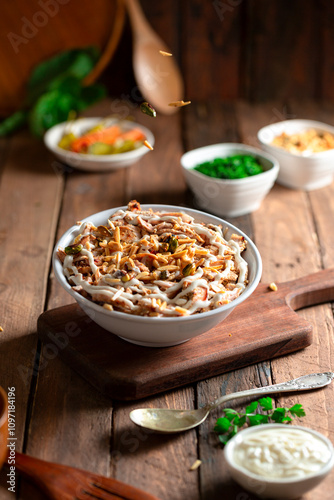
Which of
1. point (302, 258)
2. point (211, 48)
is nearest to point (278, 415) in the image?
point (302, 258)

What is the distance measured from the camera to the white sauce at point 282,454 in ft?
4.52

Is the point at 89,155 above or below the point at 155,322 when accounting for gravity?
below

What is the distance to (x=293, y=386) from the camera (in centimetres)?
173

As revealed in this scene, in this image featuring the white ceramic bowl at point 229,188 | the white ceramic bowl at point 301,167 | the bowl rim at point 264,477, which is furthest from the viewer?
the white ceramic bowl at point 301,167

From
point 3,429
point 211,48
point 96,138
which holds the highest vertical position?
point 3,429

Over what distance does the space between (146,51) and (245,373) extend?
2307 mm

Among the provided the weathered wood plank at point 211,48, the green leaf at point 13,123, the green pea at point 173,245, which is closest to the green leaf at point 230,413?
the green pea at point 173,245

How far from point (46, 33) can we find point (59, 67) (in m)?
0.25

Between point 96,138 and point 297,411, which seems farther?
point 96,138

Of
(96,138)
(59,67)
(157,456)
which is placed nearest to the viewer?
(157,456)

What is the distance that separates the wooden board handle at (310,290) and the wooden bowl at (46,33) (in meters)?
2.14

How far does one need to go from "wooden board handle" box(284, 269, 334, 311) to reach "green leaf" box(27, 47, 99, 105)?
2037 mm

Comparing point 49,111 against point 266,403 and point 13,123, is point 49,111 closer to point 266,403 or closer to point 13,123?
point 13,123

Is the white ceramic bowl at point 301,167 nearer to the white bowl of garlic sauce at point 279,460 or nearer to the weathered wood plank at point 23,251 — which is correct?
the weathered wood plank at point 23,251
